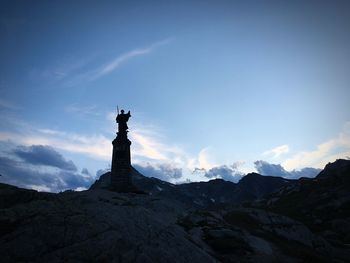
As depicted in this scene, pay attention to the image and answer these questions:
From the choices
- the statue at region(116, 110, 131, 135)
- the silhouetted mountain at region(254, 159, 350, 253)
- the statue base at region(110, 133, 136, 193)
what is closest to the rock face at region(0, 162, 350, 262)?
the statue base at region(110, 133, 136, 193)

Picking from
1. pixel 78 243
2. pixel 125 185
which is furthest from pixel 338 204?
pixel 78 243

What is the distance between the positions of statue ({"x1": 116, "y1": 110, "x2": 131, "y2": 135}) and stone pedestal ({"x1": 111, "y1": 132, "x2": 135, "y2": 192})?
1566 mm

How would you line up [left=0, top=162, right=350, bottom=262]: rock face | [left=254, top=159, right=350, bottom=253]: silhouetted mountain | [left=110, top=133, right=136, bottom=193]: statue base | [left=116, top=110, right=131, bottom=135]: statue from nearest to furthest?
[left=0, top=162, right=350, bottom=262]: rock face, [left=110, top=133, right=136, bottom=193]: statue base, [left=116, top=110, right=131, bottom=135]: statue, [left=254, top=159, right=350, bottom=253]: silhouetted mountain

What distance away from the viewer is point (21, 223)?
1659 centimetres

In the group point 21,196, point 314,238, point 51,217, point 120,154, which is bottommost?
point 314,238

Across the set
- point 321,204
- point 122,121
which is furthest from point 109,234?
point 321,204

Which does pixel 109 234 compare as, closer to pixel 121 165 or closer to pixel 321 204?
pixel 121 165

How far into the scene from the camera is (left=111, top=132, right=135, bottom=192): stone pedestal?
140 feet

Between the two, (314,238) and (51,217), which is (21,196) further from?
(314,238)

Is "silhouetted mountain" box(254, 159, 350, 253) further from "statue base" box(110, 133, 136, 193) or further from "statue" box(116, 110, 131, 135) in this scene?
"statue" box(116, 110, 131, 135)

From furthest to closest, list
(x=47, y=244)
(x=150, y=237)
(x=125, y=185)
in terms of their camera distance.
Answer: (x=125, y=185) → (x=150, y=237) → (x=47, y=244)

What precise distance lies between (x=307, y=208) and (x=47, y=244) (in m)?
106

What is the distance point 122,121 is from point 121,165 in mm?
8061

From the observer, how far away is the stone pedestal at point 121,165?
4266 cm
